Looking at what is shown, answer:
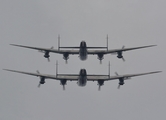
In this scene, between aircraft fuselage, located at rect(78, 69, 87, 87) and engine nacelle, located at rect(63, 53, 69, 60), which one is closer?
aircraft fuselage, located at rect(78, 69, 87, 87)

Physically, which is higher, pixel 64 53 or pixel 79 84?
pixel 64 53

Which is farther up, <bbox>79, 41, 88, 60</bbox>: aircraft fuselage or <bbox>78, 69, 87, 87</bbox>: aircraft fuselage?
<bbox>79, 41, 88, 60</bbox>: aircraft fuselage

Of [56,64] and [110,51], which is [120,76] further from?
[56,64]

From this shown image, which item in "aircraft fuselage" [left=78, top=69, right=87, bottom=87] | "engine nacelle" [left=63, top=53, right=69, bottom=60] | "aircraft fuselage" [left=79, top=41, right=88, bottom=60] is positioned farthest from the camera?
"engine nacelle" [left=63, top=53, right=69, bottom=60]

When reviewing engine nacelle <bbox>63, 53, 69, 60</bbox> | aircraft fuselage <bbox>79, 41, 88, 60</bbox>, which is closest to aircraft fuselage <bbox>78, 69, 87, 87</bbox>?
aircraft fuselage <bbox>79, 41, 88, 60</bbox>

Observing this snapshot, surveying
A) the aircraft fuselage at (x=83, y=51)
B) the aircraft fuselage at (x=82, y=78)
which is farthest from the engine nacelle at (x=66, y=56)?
the aircraft fuselage at (x=82, y=78)

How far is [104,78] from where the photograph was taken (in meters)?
136

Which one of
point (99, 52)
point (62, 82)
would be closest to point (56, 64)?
point (62, 82)

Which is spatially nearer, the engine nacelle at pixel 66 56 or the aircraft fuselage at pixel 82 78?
the aircraft fuselage at pixel 82 78

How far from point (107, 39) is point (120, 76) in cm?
1420

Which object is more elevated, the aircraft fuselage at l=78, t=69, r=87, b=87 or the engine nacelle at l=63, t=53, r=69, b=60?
the engine nacelle at l=63, t=53, r=69, b=60

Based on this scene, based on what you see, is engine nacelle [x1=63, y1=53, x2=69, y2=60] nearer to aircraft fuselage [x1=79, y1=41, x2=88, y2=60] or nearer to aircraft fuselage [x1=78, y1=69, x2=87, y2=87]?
aircraft fuselage [x1=79, y1=41, x2=88, y2=60]

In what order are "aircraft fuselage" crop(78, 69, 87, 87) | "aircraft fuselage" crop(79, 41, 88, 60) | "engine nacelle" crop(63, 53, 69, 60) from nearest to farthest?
"aircraft fuselage" crop(78, 69, 87, 87) < "aircraft fuselage" crop(79, 41, 88, 60) < "engine nacelle" crop(63, 53, 69, 60)

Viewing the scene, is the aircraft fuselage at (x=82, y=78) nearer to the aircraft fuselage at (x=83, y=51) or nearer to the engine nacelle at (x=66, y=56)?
the aircraft fuselage at (x=83, y=51)
